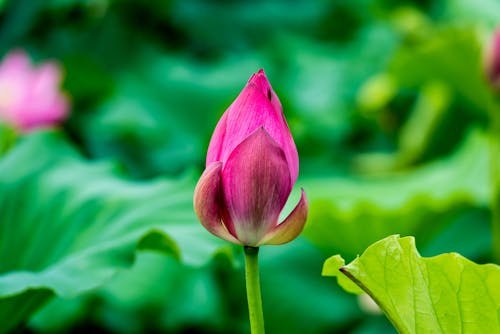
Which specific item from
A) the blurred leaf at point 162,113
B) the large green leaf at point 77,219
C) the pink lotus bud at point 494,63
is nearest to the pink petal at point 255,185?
the large green leaf at point 77,219

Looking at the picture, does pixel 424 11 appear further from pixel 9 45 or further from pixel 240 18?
pixel 9 45

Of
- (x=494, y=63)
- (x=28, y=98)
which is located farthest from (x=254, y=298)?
(x=28, y=98)

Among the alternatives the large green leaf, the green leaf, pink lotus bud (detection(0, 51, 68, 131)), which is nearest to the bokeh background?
the large green leaf

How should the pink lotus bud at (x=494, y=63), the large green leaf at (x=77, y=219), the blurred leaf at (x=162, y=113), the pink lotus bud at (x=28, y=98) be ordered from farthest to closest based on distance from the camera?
1. the blurred leaf at (x=162, y=113)
2. the pink lotus bud at (x=28, y=98)
3. the pink lotus bud at (x=494, y=63)
4. the large green leaf at (x=77, y=219)

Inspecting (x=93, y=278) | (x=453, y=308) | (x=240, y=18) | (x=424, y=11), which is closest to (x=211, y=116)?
(x=240, y=18)

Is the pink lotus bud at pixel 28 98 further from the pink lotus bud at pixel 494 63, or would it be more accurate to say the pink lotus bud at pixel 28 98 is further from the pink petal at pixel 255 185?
the pink petal at pixel 255 185

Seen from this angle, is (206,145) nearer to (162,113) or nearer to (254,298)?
(162,113)
